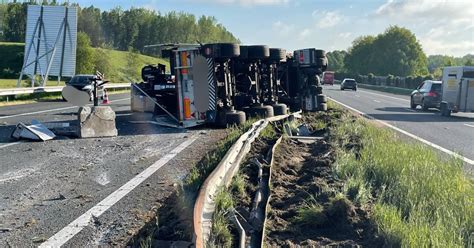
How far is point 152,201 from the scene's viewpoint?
6.39 m

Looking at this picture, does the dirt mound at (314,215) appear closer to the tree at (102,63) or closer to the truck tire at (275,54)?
the truck tire at (275,54)

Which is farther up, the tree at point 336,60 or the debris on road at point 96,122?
the debris on road at point 96,122

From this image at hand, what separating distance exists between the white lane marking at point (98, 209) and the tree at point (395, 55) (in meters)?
115

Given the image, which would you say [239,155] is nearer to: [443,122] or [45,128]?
[45,128]

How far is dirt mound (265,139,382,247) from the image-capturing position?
4.88m

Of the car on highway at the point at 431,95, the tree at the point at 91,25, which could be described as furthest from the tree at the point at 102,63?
the tree at the point at 91,25

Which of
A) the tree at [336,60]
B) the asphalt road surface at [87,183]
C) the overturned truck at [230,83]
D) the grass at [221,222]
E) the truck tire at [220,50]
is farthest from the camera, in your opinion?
the tree at [336,60]

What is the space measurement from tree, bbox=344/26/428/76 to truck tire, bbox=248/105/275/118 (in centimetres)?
10780

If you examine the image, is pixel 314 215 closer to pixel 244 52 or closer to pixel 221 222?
pixel 221 222

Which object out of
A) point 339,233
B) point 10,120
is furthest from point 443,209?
point 10,120

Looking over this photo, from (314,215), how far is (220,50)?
8.75 m

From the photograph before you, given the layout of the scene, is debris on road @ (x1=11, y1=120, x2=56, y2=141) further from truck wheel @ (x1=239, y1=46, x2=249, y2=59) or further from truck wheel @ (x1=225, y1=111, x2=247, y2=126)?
truck wheel @ (x1=239, y1=46, x2=249, y2=59)

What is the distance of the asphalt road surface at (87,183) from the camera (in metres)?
5.22

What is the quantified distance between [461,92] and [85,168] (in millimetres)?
18481
